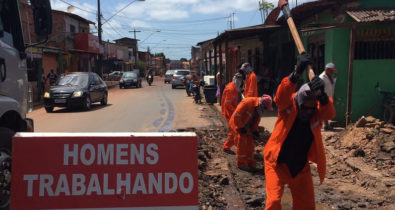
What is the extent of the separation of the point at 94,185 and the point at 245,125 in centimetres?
406

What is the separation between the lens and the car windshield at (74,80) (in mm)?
16688

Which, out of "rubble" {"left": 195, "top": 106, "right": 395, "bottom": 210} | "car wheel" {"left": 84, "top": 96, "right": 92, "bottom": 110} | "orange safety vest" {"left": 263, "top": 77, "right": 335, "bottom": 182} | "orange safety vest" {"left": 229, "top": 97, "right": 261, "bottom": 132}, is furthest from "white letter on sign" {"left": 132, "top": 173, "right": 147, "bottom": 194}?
"car wheel" {"left": 84, "top": 96, "right": 92, "bottom": 110}

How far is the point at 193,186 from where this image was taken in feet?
10.2

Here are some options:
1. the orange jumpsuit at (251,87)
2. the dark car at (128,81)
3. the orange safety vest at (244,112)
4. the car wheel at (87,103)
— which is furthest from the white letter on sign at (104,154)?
the dark car at (128,81)

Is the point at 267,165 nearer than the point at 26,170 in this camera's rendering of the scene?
No

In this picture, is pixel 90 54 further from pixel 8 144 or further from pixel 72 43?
pixel 8 144

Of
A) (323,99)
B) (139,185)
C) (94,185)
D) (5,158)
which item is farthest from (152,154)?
(5,158)

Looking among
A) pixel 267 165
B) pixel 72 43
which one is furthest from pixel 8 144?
pixel 72 43

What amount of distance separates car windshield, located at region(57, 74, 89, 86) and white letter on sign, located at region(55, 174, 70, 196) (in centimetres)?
1425

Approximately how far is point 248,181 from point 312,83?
3.16 meters

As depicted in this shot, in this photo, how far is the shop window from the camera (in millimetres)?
10750

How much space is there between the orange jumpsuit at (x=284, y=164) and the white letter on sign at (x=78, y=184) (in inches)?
62.6

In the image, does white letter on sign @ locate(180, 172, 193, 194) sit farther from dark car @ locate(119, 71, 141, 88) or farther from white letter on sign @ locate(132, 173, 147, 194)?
dark car @ locate(119, 71, 141, 88)

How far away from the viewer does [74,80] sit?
16922mm
